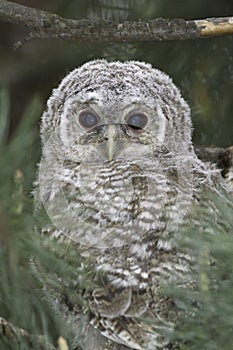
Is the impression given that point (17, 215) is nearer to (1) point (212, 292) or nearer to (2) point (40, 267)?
(2) point (40, 267)

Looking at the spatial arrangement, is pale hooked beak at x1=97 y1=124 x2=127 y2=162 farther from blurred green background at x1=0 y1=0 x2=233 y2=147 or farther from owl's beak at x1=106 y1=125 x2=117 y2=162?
blurred green background at x1=0 y1=0 x2=233 y2=147

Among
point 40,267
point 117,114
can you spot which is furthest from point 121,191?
point 40,267

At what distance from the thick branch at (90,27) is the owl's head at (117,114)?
10.2 inches

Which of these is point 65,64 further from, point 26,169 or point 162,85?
point 26,169

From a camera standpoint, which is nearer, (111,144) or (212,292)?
(212,292)

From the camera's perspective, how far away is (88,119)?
91.0 inches

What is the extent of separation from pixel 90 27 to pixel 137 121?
39 centimetres

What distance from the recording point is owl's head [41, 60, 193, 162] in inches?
88.4

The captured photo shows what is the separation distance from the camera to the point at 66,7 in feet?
8.98

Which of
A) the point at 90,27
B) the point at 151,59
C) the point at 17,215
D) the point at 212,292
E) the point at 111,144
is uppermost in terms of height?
the point at 151,59

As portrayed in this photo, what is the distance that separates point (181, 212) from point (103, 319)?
29 cm

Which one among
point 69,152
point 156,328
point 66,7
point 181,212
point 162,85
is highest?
point 66,7

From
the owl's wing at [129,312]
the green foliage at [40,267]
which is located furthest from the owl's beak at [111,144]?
the green foliage at [40,267]

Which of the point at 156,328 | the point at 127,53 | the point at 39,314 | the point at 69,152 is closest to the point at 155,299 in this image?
the point at 156,328
